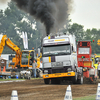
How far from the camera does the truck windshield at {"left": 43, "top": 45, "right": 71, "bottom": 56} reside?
68.3 ft

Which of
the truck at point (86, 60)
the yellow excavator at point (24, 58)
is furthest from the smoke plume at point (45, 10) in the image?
the yellow excavator at point (24, 58)

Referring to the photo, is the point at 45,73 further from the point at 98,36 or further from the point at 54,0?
the point at 98,36

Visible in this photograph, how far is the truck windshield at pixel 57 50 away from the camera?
20.8 meters

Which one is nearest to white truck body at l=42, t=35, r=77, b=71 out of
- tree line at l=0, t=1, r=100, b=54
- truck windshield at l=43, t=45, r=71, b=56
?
truck windshield at l=43, t=45, r=71, b=56

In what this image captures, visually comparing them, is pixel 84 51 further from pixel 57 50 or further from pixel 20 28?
pixel 20 28

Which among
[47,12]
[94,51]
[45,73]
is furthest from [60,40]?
[94,51]

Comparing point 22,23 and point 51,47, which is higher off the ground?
point 22,23

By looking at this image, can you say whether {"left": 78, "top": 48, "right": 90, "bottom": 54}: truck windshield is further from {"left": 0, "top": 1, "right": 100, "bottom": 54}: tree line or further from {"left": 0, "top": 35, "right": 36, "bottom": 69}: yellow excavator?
{"left": 0, "top": 1, "right": 100, "bottom": 54}: tree line

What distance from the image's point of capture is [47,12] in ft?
103

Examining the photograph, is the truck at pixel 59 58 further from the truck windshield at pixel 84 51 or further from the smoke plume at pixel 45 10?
the smoke plume at pixel 45 10

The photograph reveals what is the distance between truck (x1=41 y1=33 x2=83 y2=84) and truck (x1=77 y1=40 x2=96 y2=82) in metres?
3.76

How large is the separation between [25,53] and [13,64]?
2605 mm

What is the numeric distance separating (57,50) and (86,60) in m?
6.14

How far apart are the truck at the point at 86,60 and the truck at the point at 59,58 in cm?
376
